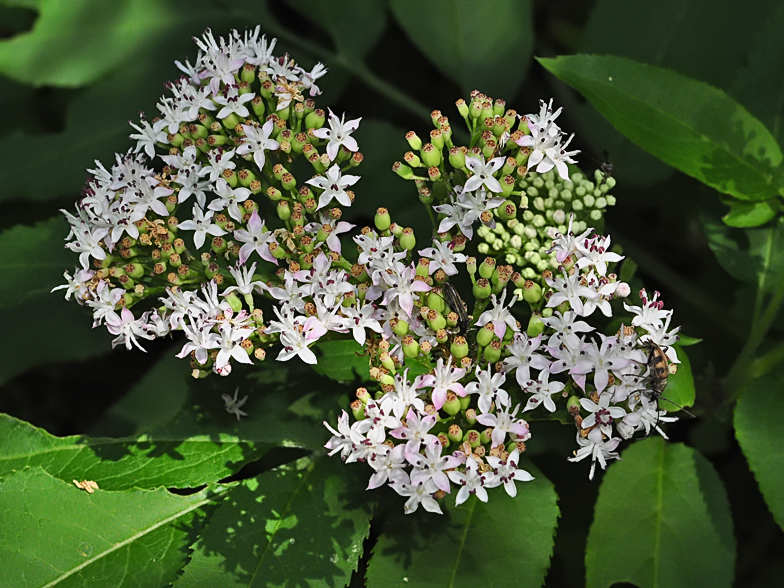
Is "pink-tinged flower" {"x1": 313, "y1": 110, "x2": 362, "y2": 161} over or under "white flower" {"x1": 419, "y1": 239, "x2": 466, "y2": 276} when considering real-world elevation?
over

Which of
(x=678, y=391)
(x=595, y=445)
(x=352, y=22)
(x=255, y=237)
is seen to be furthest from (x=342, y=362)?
(x=352, y=22)

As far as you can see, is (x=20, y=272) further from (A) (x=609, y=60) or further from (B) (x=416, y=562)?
(A) (x=609, y=60)

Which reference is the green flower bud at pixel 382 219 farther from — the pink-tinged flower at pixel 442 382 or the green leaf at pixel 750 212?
the green leaf at pixel 750 212

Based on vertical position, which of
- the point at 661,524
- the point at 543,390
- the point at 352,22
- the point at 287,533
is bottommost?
the point at 287,533

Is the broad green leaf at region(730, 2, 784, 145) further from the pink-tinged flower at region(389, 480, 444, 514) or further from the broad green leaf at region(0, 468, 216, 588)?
the broad green leaf at region(0, 468, 216, 588)

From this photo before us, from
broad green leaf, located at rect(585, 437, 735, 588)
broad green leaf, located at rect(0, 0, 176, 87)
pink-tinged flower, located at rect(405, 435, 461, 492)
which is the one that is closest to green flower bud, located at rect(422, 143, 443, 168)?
pink-tinged flower, located at rect(405, 435, 461, 492)

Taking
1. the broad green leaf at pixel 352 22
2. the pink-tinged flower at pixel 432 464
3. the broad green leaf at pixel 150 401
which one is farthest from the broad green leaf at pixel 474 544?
the broad green leaf at pixel 352 22

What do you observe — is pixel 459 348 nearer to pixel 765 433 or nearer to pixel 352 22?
pixel 765 433

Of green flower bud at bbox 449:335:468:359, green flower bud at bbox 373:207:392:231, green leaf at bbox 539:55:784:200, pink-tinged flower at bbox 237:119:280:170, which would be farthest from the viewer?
green leaf at bbox 539:55:784:200
